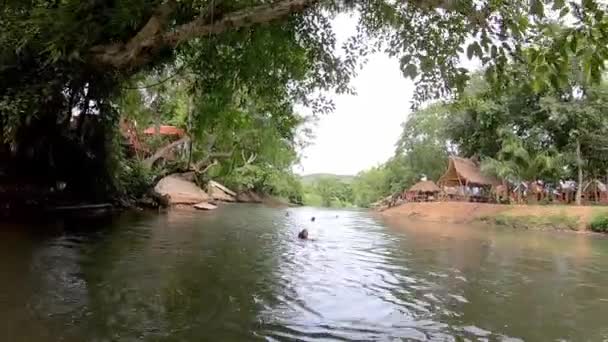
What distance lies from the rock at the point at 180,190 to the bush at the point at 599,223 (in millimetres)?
21411

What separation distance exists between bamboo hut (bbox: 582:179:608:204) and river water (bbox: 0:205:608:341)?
23.1m

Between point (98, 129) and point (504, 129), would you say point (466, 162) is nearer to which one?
point (504, 129)

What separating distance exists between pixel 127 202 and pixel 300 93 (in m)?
11.9

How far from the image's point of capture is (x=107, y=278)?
685 centimetres

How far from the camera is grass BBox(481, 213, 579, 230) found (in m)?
25.7

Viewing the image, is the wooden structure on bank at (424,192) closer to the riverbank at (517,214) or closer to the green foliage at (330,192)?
the riverbank at (517,214)

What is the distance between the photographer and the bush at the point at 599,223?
23.9 m

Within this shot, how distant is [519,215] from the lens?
2850 cm

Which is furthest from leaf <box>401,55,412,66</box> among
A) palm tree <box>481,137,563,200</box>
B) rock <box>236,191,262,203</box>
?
rock <box>236,191,262,203</box>

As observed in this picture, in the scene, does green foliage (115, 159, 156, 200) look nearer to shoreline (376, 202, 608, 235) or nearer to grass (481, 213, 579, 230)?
shoreline (376, 202, 608, 235)

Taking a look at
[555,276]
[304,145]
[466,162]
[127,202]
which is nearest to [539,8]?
[555,276]

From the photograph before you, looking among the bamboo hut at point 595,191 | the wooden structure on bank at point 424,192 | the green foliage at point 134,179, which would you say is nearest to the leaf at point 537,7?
the green foliage at point 134,179

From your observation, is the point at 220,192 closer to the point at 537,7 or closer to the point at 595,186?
the point at 595,186

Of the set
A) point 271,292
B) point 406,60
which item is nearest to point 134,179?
point 271,292
